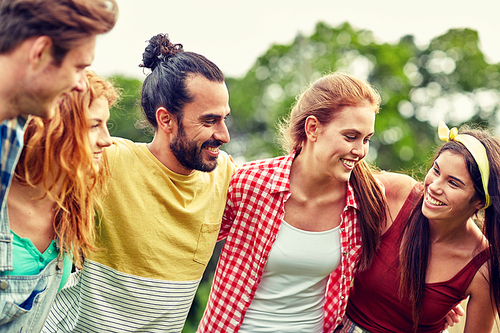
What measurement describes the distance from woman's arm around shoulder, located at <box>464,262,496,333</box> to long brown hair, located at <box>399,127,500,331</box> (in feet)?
0.10

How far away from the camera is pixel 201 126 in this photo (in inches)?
103

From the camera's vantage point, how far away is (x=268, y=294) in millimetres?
2654

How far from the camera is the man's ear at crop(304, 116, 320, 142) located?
2.78 meters

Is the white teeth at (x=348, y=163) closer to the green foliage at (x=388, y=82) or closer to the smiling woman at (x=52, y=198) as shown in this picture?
the smiling woman at (x=52, y=198)

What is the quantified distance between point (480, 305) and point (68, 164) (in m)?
2.28

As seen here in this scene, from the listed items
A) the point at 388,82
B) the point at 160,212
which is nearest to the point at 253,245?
the point at 160,212

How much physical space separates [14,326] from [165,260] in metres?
0.76

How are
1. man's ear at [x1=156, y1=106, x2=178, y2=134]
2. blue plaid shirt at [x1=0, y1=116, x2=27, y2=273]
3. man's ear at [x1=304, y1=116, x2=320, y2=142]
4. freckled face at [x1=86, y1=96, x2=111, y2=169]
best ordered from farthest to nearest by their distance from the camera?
man's ear at [x1=304, y1=116, x2=320, y2=142]
man's ear at [x1=156, y1=106, x2=178, y2=134]
freckled face at [x1=86, y1=96, x2=111, y2=169]
blue plaid shirt at [x1=0, y1=116, x2=27, y2=273]

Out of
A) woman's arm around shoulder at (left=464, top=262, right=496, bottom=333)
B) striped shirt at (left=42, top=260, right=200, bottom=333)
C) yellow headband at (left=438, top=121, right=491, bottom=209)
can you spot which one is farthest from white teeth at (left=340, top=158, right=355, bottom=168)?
striped shirt at (left=42, top=260, right=200, bottom=333)

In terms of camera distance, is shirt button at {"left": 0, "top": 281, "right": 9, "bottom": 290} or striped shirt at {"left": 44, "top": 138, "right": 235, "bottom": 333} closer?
shirt button at {"left": 0, "top": 281, "right": 9, "bottom": 290}

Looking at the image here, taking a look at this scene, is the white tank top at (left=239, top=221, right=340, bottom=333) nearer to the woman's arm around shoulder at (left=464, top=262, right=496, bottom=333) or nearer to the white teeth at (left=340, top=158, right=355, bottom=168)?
the white teeth at (left=340, top=158, right=355, bottom=168)

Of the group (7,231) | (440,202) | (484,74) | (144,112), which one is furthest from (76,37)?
(484,74)

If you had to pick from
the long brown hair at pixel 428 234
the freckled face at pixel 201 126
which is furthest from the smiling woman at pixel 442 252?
the freckled face at pixel 201 126

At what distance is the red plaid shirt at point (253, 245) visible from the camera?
265cm
